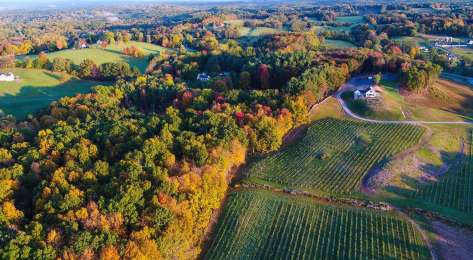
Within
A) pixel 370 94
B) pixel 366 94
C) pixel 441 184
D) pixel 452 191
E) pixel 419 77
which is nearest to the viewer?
pixel 452 191

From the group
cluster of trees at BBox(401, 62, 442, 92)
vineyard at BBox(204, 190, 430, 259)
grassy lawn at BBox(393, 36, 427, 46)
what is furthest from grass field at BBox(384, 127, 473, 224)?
grassy lawn at BBox(393, 36, 427, 46)

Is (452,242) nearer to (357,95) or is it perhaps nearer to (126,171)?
(126,171)

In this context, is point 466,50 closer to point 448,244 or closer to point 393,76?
point 393,76

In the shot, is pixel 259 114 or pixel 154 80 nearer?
pixel 259 114

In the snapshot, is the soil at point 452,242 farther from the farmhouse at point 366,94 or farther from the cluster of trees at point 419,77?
the cluster of trees at point 419,77

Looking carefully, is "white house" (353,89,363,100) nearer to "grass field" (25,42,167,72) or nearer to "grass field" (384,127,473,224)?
"grass field" (384,127,473,224)

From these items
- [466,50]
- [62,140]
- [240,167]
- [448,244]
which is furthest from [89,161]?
[466,50]

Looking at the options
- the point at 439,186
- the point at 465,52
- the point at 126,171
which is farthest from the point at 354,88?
the point at 465,52
